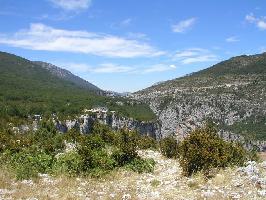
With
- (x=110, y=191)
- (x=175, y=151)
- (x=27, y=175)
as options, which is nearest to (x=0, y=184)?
(x=27, y=175)

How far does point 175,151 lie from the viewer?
83.7ft

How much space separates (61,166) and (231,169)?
7.55m

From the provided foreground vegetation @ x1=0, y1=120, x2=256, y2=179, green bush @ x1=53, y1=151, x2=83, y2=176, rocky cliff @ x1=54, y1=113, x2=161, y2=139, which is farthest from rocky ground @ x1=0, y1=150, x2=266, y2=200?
rocky cliff @ x1=54, y1=113, x2=161, y2=139

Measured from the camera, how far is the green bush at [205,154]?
58.4 ft

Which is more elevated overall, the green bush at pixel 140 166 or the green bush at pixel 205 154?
the green bush at pixel 205 154

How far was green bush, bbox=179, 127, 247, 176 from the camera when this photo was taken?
17797 mm

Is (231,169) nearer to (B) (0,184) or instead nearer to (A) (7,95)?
(B) (0,184)

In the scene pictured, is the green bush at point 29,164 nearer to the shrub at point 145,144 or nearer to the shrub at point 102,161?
the shrub at point 102,161

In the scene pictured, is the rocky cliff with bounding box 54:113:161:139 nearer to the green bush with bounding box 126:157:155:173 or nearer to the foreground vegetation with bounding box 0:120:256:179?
the foreground vegetation with bounding box 0:120:256:179

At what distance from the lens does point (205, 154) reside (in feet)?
58.2

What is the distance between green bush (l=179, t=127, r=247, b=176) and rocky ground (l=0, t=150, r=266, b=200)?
24.5 inches

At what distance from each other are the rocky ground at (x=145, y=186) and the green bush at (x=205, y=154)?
2.04 ft

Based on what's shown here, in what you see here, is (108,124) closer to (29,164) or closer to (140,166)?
(140,166)

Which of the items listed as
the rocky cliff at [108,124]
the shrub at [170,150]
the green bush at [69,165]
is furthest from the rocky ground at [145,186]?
the rocky cliff at [108,124]
